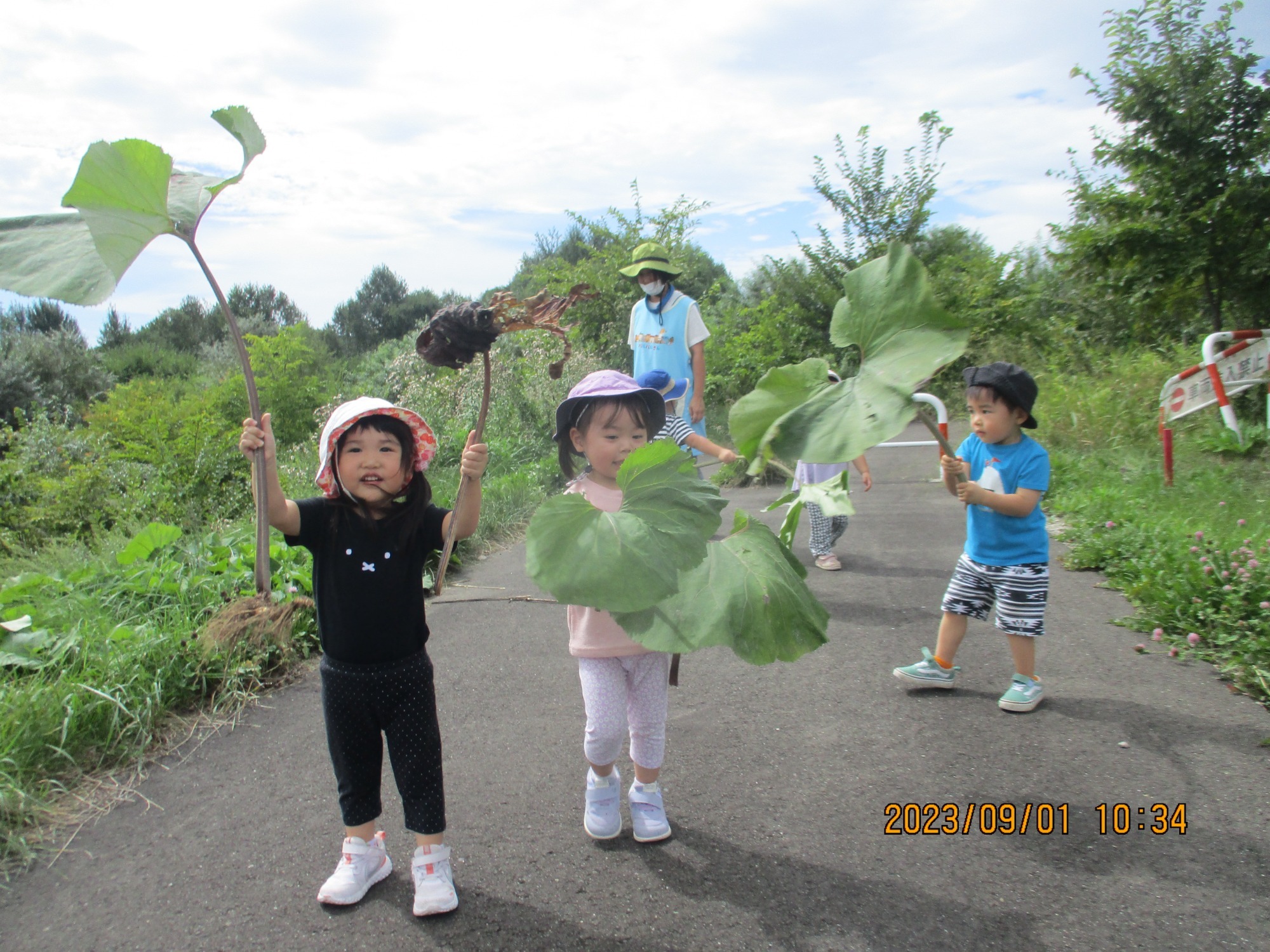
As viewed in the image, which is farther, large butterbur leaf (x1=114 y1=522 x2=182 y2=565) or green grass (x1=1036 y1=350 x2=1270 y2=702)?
large butterbur leaf (x1=114 y1=522 x2=182 y2=565)

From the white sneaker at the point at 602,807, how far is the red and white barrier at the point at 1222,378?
6.00 m

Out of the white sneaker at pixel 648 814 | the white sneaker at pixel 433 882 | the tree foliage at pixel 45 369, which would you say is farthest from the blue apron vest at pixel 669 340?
the tree foliage at pixel 45 369

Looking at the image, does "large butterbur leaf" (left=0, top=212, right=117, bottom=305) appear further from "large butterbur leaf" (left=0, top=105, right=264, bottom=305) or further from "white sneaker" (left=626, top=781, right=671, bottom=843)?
"white sneaker" (left=626, top=781, right=671, bottom=843)

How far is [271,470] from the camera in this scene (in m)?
1.99

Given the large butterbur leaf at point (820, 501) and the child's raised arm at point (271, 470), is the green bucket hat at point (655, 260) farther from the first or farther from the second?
the large butterbur leaf at point (820, 501)

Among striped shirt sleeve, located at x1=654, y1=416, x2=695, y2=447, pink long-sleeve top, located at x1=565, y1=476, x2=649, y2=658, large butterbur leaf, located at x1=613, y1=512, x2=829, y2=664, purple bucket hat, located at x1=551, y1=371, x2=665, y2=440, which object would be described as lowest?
pink long-sleeve top, located at x1=565, y1=476, x2=649, y2=658

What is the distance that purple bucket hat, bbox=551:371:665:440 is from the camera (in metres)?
2.10

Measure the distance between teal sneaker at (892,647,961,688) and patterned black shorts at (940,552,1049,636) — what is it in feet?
0.93

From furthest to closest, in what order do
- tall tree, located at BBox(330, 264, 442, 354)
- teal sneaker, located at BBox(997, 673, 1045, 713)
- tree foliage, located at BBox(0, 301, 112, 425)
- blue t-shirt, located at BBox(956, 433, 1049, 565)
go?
tall tree, located at BBox(330, 264, 442, 354)
tree foliage, located at BBox(0, 301, 112, 425)
teal sneaker, located at BBox(997, 673, 1045, 713)
blue t-shirt, located at BBox(956, 433, 1049, 565)

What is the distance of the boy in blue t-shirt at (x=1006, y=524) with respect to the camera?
301cm

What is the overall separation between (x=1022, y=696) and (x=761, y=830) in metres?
1.34

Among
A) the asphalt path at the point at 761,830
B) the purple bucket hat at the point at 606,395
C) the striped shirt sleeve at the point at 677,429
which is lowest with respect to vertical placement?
the asphalt path at the point at 761,830

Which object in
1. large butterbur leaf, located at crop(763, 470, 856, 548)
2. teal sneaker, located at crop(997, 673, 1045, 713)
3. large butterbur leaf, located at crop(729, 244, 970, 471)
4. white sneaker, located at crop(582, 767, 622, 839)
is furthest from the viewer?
teal sneaker, located at crop(997, 673, 1045, 713)

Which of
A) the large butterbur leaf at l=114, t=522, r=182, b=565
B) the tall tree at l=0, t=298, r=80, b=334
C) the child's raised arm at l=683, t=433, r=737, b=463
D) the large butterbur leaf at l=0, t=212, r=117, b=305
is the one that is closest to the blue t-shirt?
the child's raised arm at l=683, t=433, r=737, b=463
